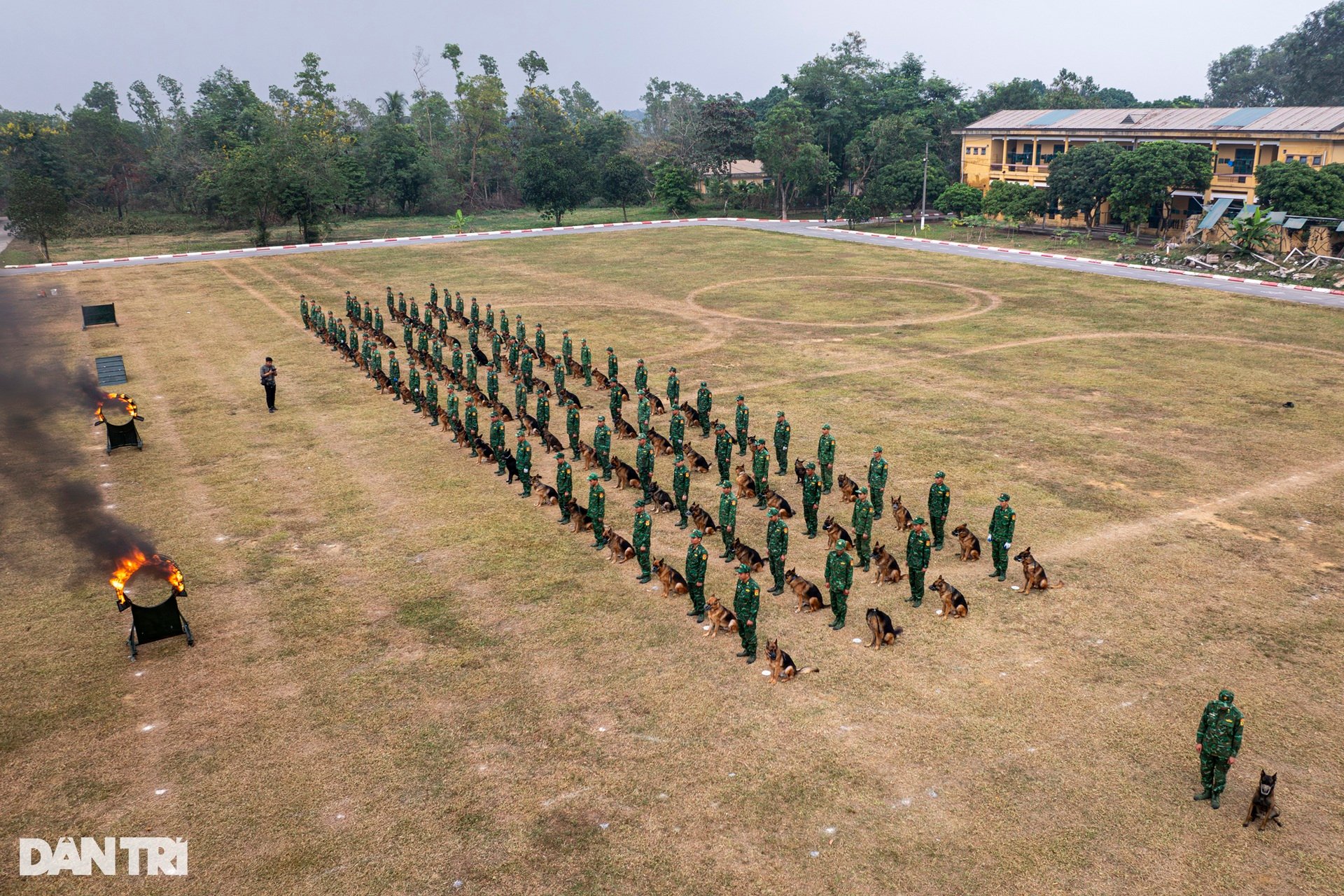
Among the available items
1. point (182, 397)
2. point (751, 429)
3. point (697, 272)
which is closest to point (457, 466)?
point (751, 429)

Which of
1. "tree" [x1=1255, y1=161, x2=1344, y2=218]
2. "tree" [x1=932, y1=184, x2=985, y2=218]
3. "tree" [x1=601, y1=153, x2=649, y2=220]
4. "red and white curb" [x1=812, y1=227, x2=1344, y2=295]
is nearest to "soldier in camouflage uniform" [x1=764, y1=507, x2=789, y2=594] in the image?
"red and white curb" [x1=812, y1=227, x2=1344, y2=295]

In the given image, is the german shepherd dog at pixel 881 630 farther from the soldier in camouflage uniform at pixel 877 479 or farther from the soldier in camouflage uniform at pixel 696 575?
the soldier in camouflage uniform at pixel 877 479

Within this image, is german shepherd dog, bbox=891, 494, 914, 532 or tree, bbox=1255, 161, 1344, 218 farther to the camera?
tree, bbox=1255, 161, 1344, 218

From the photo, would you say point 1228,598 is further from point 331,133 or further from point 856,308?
point 331,133

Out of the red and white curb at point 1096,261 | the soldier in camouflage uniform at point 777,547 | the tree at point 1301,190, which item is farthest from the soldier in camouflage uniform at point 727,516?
the tree at point 1301,190

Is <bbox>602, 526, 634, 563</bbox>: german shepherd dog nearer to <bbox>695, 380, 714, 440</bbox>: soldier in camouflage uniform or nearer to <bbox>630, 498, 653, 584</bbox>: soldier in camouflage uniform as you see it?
<bbox>630, 498, 653, 584</bbox>: soldier in camouflage uniform

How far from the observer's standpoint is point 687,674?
1348 cm

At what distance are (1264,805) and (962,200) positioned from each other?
2447 inches

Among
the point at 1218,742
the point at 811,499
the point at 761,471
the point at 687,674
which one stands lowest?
the point at 687,674

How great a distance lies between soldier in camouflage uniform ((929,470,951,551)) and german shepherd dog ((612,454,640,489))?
6.54 meters

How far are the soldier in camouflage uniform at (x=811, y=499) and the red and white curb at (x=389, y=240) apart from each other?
5575 centimetres

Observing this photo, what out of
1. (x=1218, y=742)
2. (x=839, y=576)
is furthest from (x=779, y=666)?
(x=1218, y=742)

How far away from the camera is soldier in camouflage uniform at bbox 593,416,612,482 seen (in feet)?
67.6

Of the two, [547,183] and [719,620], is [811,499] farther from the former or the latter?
[547,183]
